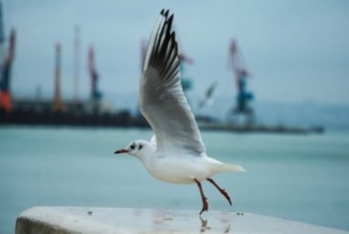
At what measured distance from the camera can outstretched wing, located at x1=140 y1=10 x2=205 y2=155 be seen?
4.64 m

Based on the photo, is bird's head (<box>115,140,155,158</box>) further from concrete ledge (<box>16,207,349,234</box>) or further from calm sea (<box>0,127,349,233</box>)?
calm sea (<box>0,127,349,233</box>)

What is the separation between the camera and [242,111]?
55.0 metres

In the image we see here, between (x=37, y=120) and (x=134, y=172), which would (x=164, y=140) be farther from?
(x=37, y=120)

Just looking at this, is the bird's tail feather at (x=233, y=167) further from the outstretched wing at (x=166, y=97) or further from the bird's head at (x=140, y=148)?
the bird's head at (x=140, y=148)

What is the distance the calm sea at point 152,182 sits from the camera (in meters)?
20.3

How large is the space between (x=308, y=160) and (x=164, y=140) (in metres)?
38.2

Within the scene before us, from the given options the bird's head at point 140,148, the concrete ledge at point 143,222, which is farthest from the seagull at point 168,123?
the concrete ledge at point 143,222

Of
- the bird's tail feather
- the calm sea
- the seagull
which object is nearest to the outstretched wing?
the seagull

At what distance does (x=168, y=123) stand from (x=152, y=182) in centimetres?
2447

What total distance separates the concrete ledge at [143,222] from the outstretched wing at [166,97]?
0.94 feet

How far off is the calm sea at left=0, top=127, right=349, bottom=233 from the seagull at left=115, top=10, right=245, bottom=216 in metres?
9.19

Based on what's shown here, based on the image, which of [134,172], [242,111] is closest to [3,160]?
[134,172]

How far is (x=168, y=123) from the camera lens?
464 cm

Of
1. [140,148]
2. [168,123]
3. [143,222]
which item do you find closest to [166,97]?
[168,123]
